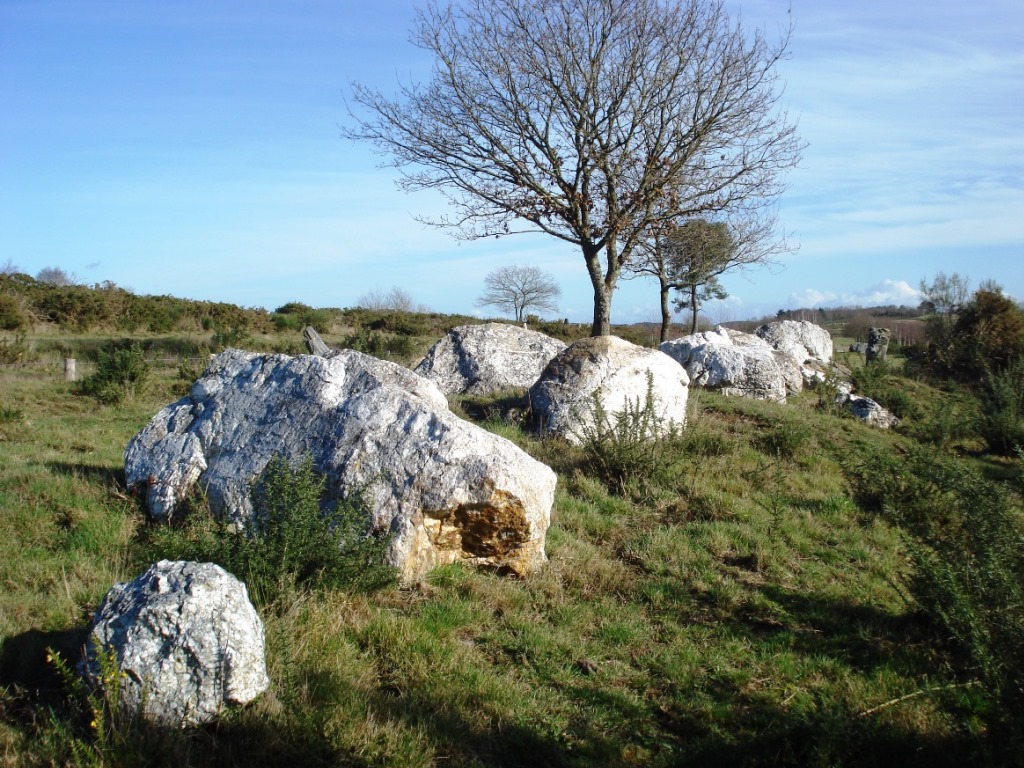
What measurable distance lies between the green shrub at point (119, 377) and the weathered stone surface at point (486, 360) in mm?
4625

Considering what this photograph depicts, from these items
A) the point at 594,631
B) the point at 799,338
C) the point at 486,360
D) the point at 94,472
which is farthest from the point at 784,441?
the point at 799,338

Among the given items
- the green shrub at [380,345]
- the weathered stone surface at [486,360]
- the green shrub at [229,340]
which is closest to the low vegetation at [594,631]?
the weathered stone surface at [486,360]

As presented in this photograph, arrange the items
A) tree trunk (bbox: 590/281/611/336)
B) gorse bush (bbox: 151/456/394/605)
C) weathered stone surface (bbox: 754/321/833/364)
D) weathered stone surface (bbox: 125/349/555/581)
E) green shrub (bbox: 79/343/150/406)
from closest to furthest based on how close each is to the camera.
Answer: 1. gorse bush (bbox: 151/456/394/605)
2. weathered stone surface (bbox: 125/349/555/581)
3. green shrub (bbox: 79/343/150/406)
4. tree trunk (bbox: 590/281/611/336)
5. weathered stone surface (bbox: 754/321/833/364)

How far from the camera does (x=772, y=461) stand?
8.30 metres

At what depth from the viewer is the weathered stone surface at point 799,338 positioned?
18.0 m

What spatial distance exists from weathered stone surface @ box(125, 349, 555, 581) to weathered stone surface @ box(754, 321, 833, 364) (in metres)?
13.8

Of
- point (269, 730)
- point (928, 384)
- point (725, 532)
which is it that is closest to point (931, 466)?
point (725, 532)

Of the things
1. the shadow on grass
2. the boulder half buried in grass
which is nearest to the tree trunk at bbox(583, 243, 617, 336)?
the boulder half buried in grass

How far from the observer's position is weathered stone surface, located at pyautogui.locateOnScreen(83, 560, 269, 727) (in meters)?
3.00

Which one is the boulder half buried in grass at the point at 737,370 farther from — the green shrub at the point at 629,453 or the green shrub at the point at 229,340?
the green shrub at the point at 229,340

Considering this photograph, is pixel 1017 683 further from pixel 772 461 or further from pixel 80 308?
pixel 80 308

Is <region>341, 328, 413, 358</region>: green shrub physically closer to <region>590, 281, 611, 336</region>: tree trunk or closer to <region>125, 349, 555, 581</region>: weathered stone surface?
<region>590, 281, 611, 336</region>: tree trunk

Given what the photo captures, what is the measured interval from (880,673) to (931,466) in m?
2.67

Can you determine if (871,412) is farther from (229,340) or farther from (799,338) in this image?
(229,340)
